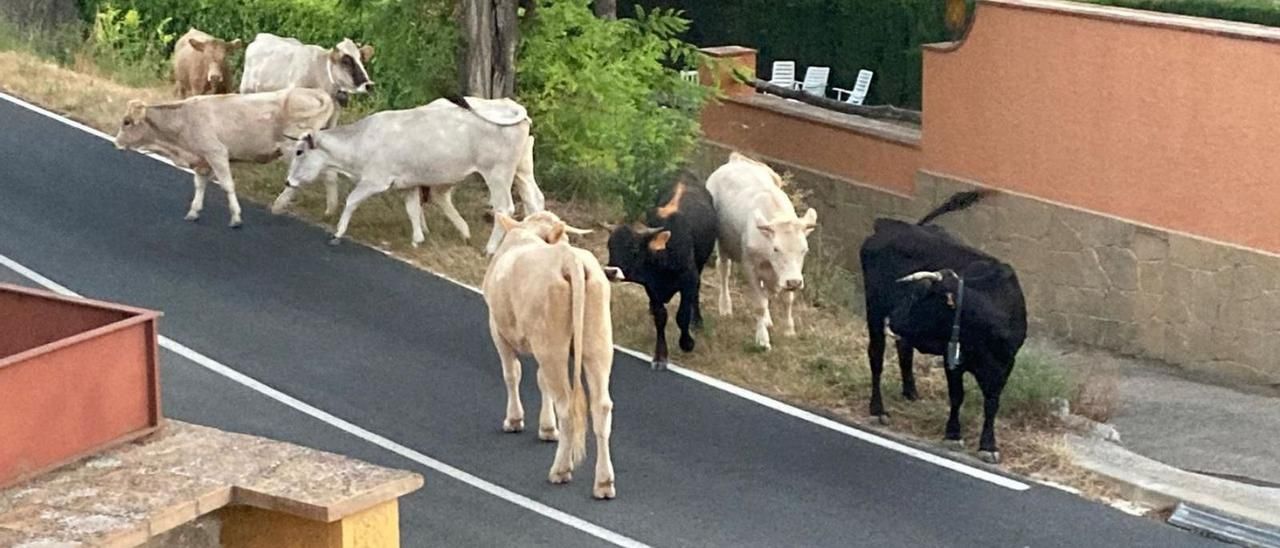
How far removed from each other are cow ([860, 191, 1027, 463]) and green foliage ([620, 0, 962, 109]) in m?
14.2

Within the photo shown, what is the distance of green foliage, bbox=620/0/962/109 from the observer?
84.6 ft

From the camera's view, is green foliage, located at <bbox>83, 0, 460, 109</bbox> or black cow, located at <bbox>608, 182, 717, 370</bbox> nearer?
black cow, located at <bbox>608, 182, 717, 370</bbox>

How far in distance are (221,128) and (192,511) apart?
959 centimetres

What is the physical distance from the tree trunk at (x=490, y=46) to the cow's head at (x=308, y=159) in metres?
2.79

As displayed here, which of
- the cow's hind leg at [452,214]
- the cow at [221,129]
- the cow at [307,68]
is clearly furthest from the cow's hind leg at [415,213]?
the cow at [307,68]

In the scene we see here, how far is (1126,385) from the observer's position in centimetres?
1410

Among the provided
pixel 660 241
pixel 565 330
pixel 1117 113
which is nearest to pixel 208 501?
pixel 565 330

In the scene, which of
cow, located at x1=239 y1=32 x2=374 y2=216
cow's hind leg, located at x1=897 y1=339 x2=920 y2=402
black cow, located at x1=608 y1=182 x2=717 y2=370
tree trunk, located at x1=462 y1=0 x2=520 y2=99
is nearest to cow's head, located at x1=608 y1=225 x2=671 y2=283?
black cow, located at x1=608 y1=182 x2=717 y2=370

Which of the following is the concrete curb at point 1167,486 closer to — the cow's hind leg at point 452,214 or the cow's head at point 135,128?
the cow's hind leg at point 452,214

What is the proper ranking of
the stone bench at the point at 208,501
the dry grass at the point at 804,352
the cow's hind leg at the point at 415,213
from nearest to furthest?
the stone bench at the point at 208,501
the dry grass at the point at 804,352
the cow's hind leg at the point at 415,213

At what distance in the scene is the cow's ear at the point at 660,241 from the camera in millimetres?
12023

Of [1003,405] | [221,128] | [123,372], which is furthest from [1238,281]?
[123,372]

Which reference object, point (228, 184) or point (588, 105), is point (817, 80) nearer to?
point (588, 105)

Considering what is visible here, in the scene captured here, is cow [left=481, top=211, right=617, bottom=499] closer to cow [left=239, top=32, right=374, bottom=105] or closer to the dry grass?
the dry grass
